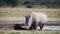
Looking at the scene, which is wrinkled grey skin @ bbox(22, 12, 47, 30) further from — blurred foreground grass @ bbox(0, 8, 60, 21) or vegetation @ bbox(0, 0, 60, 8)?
blurred foreground grass @ bbox(0, 8, 60, 21)

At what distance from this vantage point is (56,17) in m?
8.49

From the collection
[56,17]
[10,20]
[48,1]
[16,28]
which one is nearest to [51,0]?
[48,1]

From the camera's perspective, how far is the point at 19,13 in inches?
361

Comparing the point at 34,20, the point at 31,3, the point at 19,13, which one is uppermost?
the point at 31,3

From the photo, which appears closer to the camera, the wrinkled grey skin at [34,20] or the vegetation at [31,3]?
the wrinkled grey skin at [34,20]

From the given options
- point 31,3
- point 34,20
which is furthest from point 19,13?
point 34,20

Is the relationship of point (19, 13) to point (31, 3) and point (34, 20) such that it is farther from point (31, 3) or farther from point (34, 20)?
point (34, 20)

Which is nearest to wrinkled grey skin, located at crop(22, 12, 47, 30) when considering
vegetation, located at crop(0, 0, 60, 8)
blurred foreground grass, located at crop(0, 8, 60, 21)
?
vegetation, located at crop(0, 0, 60, 8)

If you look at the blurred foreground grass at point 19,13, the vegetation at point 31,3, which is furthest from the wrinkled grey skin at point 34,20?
the blurred foreground grass at point 19,13

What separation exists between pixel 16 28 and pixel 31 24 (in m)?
0.47

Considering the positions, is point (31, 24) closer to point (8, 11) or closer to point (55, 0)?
point (55, 0)

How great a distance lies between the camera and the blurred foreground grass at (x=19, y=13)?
8704mm

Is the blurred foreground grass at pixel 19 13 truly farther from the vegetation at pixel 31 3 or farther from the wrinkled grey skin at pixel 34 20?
the wrinkled grey skin at pixel 34 20

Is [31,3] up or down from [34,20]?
up
